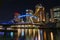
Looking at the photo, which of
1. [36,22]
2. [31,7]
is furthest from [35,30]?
[31,7]

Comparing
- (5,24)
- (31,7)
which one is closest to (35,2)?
(31,7)

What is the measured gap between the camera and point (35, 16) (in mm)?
768

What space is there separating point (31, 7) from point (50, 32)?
21cm

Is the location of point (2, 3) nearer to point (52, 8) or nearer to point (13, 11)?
point (13, 11)

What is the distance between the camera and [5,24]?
76 centimetres

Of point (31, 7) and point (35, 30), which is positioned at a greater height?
point (31, 7)

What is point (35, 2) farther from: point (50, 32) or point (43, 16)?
point (50, 32)

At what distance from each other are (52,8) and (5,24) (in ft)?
1.11

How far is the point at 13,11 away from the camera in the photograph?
2.60ft

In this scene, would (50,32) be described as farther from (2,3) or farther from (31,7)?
(2,3)

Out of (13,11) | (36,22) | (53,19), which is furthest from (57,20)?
(13,11)

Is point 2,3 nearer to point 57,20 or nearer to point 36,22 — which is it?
point 36,22

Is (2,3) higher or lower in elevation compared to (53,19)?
higher

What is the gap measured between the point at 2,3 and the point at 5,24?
16 cm
